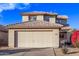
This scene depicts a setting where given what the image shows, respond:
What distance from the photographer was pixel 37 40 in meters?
27.8

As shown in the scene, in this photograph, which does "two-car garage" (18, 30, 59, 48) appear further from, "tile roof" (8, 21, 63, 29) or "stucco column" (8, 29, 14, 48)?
"stucco column" (8, 29, 14, 48)

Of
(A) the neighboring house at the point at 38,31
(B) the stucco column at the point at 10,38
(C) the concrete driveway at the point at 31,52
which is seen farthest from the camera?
(B) the stucco column at the point at 10,38

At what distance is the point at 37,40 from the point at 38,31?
36 cm

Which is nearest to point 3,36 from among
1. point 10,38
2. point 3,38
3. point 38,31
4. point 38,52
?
point 3,38

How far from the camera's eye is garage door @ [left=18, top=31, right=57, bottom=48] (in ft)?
90.9

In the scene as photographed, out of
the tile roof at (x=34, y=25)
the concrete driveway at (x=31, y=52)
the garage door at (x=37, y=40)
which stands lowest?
the concrete driveway at (x=31, y=52)

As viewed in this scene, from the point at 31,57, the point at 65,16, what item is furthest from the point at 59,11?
the point at 31,57

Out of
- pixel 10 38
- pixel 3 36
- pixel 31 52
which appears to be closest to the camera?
pixel 31 52

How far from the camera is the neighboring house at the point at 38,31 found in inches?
1089

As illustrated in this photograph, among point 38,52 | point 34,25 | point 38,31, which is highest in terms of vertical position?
point 34,25

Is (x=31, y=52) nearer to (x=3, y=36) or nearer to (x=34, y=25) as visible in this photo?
(x=34, y=25)

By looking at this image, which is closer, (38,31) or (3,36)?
(3,36)

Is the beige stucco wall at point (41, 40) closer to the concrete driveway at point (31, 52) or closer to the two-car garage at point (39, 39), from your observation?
the two-car garage at point (39, 39)

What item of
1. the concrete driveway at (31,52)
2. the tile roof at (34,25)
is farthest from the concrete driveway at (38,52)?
the tile roof at (34,25)
